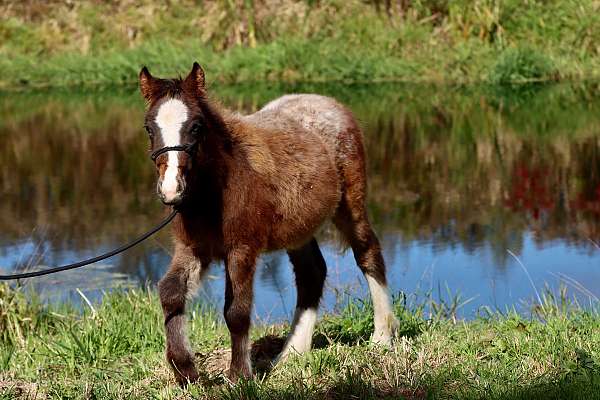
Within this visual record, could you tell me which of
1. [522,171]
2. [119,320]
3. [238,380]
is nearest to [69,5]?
[522,171]

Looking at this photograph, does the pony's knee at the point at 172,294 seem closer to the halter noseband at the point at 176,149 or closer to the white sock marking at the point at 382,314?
the halter noseband at the point at 176,149

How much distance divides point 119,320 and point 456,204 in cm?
714

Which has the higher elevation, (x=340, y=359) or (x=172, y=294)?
(x=172, y=294)

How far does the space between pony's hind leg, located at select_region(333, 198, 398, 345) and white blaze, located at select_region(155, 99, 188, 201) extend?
198cm

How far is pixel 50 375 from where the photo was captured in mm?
6508

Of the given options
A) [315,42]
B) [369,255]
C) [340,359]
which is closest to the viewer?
[340,359]

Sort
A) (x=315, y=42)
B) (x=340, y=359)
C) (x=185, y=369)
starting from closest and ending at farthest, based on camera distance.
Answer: (x=185, y=369) < (x=340, y=359) < (x=315, y=42)

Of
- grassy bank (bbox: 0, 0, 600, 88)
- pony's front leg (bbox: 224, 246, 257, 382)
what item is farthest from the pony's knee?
grassy bank (bbox: 0, 0, 600, 88)

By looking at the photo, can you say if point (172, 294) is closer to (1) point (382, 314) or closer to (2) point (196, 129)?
(2) point (196, 129)

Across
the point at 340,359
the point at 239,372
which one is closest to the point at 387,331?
the point at 340,359

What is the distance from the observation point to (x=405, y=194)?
1447 centimetres

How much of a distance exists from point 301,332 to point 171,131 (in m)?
2.09

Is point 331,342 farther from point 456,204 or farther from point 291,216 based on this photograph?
point 456,204

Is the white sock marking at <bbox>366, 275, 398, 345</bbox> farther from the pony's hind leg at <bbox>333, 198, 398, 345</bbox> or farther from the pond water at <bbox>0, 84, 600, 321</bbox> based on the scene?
the pond water at <bbox>0, 84, 600, 321</bbox>
